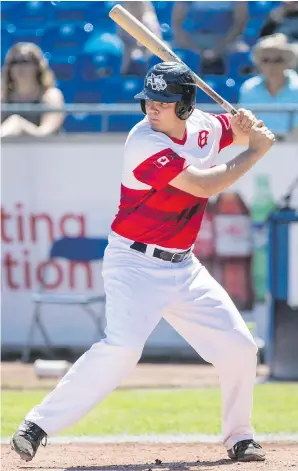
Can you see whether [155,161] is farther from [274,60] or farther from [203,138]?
[274,60]

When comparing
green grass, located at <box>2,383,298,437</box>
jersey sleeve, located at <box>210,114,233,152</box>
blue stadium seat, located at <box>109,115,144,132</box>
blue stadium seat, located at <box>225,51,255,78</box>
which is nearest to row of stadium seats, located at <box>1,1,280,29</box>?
blue stadium seat, located at <box>225,51,255,78</box>

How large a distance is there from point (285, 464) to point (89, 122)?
5.59 meters

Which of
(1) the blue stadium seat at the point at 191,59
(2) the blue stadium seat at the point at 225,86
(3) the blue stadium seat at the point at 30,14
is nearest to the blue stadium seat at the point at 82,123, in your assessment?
(1) the blue stadium seat at the point at 191,59

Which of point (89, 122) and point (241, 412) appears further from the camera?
point (89, 122)

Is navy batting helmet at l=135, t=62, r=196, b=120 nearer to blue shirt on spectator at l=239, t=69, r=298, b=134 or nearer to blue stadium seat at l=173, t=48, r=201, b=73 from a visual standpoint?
blue shirt on spectator at l=239, t=69, r=298, b=134

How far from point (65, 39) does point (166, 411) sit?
567 centimetres

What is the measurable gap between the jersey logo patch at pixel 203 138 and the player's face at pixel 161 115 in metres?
0.19

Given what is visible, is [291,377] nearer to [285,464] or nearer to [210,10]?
[285,464]

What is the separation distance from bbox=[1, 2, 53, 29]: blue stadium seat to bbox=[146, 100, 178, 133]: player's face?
22.0 feet

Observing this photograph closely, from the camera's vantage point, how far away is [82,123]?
9.80 meters

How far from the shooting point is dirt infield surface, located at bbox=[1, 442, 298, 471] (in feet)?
15.5

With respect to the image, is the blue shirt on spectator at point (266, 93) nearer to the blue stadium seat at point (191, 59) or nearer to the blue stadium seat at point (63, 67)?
the blue stadium seat at point (191, 59)

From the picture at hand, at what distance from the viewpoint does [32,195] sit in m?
8.64

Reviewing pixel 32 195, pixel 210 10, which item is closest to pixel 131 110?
pixel 32 195
